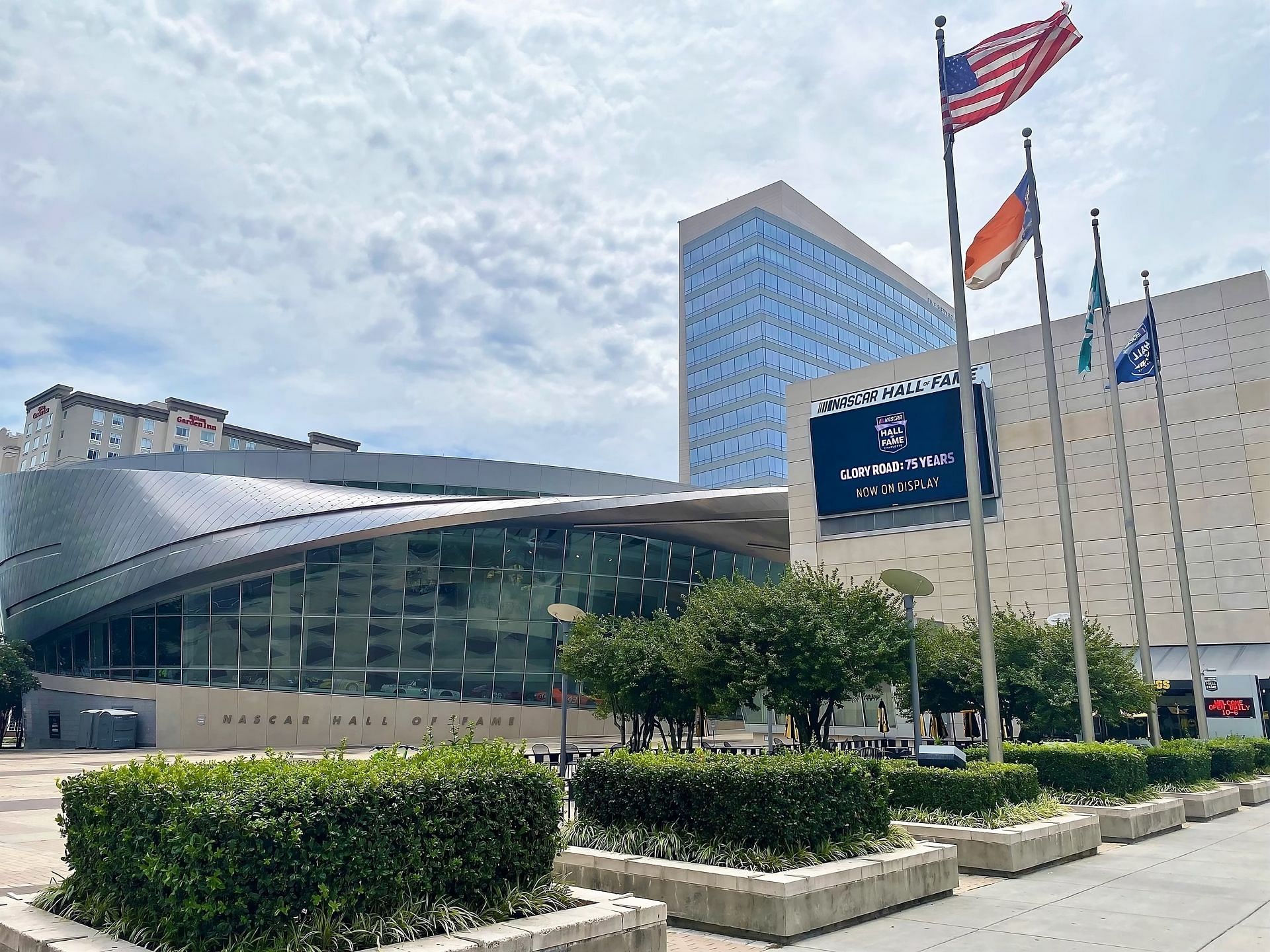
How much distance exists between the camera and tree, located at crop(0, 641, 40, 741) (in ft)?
153

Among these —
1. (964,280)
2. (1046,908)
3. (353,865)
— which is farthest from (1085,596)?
(353,865)

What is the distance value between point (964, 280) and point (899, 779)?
29.9 feet

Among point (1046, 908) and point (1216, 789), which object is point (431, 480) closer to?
point (1216, 789)

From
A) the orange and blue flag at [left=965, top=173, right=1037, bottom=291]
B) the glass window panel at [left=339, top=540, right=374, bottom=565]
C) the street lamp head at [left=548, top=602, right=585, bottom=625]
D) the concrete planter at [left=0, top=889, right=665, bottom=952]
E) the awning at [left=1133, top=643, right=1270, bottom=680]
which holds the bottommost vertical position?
the concrete planter at [left=0, top=889, right=665, bottom=952]

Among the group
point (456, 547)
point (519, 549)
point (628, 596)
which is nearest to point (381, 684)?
point (456, 547)

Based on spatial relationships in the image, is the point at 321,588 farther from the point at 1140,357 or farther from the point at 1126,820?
the point at 1126,820

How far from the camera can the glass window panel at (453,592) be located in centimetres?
4525

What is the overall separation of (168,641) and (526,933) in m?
42.3

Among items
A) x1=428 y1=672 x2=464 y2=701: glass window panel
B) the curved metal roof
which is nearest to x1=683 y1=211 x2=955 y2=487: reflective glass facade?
the curved metal roof

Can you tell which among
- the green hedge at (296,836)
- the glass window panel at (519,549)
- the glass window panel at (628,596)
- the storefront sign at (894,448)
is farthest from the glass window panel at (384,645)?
the green hedge at (296,836)

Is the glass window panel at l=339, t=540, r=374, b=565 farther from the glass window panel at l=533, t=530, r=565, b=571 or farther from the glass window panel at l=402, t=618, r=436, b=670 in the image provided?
the glass window panel at l=533, t=530, r=565, b=571

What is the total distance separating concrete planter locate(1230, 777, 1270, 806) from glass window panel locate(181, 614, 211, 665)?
129 ft

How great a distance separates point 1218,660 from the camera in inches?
1470

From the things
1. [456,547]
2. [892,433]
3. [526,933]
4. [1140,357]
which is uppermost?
[892,433]
